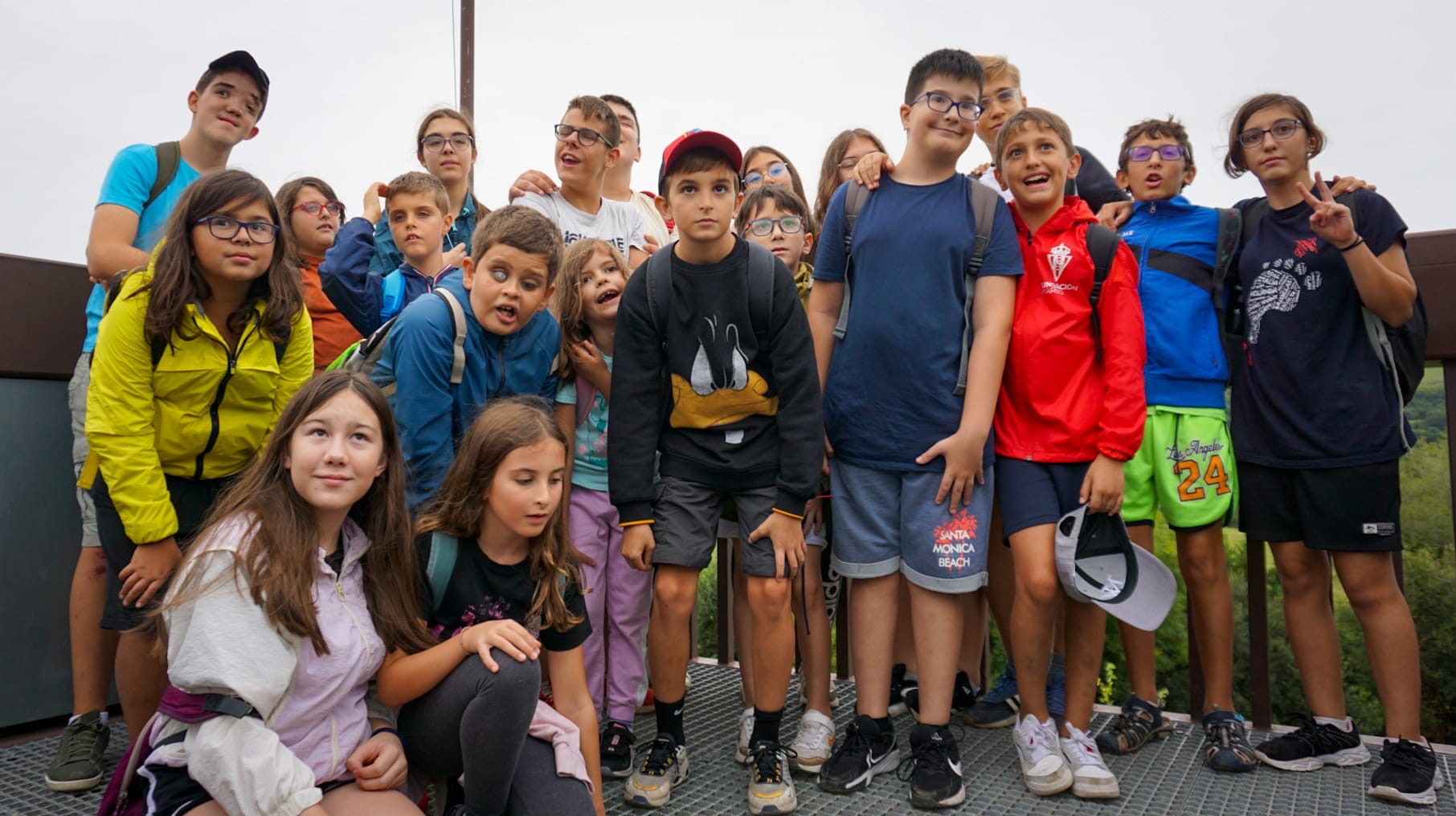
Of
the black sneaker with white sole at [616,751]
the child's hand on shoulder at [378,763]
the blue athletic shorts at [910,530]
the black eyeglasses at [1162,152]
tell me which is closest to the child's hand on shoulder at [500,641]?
the child's hand on shoulder at [378,763]

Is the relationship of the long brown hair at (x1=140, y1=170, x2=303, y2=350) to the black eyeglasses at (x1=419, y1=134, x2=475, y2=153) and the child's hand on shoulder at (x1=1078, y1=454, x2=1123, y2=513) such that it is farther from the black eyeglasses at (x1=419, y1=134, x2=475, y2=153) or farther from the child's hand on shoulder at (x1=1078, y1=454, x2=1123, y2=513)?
the child's hand on shoulder at (x1=1078, y1=454, x2=1123, y2=513)

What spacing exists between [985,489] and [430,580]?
1532 mm

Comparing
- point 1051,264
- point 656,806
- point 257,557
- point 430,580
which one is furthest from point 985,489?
point 257,557

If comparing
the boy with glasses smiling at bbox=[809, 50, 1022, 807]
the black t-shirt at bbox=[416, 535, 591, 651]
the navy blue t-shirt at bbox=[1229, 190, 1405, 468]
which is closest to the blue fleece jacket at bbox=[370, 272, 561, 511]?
the black t-shirt at bbox=[416, 535, 591, 651]

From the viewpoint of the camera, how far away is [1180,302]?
295 cm

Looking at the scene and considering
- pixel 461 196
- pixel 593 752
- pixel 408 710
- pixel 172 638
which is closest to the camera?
pixel 172 638

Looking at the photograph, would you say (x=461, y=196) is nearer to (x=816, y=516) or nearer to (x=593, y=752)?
(x=816, y=516)

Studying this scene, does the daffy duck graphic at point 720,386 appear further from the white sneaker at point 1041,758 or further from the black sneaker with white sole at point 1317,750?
the black sneaker with white sole at point 1317,750

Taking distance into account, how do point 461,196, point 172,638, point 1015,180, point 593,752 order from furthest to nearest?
1. point 461,196
2. point 1015,180
3. point 593,752
4. point 172,638

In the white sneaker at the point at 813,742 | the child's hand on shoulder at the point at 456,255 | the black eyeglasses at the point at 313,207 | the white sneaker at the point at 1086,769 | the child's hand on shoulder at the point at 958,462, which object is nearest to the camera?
the white sneaker at the point at 1086,769

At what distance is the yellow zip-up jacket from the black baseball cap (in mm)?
1033

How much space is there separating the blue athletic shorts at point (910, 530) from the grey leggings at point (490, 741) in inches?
40.8

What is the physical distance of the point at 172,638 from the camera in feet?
5.80

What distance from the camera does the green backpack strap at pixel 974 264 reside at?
104 inches
